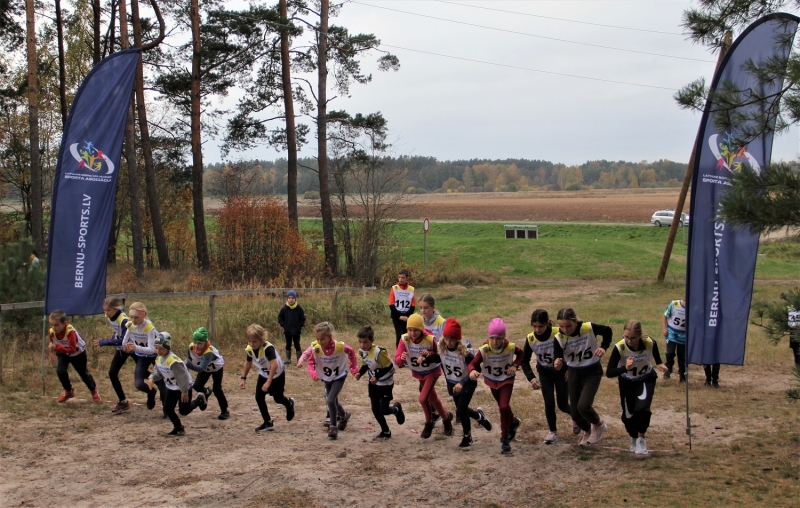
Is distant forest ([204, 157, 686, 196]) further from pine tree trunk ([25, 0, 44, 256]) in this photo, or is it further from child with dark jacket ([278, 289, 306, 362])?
child with dark jacket ([278, 289, 306, 362])

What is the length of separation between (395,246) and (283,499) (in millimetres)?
24694

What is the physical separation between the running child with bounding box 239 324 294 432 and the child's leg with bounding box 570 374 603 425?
3740 millimetres

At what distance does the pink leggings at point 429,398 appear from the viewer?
29.2 feet

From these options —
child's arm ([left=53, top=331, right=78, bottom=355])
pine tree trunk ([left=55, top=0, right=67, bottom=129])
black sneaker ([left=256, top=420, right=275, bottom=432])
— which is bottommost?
black sneaker ([left=256, top=420, right=275, bottom=432])

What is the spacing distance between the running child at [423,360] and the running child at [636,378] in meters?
2.08

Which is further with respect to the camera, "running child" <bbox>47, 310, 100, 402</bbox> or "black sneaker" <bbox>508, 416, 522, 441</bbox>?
"running child" <bbox>47, 310, 100, 402</bbox>

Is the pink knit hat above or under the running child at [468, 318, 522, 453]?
above

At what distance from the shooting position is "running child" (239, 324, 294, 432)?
9.24 meters

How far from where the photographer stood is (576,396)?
27.8 ft

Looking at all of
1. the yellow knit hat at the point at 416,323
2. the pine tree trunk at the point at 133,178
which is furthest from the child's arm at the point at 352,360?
the pine tree trunk at the point at 133,178

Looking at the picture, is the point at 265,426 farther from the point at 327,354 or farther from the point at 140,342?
the point at 140,342

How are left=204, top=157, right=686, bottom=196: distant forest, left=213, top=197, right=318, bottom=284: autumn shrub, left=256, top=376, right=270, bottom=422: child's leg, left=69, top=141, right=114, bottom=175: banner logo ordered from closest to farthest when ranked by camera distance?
1. left=256, top=376, right=270, bottom=422: child's leg
2. left=69, top=141, right=114, bottom=175: banner logo
3. left=213, top=197, right=318, bottom=284: autumn shrub
4. left=204, top=157, right=686, bottom=196: distant forest

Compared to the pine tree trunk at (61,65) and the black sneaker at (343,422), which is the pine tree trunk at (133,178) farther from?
the black sneaker at (343,422)

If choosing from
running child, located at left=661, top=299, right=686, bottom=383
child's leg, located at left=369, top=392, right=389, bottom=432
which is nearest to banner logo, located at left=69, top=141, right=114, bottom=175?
child's leg, located at left=369, top=392, right=389, bottom=432
